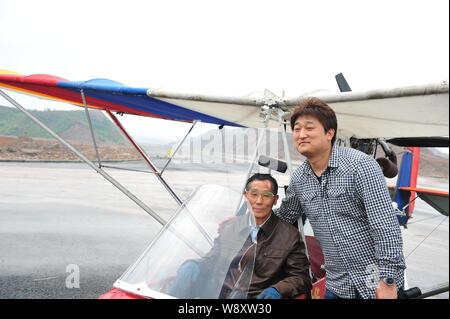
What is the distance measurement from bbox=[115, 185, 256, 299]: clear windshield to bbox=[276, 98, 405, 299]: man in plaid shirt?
444 mm

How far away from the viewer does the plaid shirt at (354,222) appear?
65.7 inches

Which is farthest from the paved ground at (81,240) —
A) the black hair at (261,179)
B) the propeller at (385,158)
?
the propeller at (385,158)

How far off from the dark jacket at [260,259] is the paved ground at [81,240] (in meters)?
0.43

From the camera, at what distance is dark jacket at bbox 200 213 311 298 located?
175cm

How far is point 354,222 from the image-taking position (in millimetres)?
1820

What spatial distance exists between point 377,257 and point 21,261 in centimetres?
511

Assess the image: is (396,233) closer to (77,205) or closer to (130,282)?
(130,282)

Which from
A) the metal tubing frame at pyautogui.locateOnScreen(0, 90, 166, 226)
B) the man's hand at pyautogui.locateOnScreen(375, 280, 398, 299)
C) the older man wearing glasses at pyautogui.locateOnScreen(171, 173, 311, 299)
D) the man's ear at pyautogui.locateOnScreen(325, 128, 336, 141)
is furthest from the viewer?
the metal tubing frame at pyautogui.locateOnScreen(0, 90, 166, 226)

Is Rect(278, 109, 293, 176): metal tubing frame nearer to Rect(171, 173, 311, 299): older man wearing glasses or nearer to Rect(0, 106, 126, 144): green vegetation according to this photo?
Rect(171, 173, 311, 299): older man wearing glasses

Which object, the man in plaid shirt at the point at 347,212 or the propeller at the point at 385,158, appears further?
the propeller at the point at 385,158

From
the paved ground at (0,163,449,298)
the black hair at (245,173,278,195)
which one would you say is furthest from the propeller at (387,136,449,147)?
the black hair at (245,173,278,195)

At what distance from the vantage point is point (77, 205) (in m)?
10.4

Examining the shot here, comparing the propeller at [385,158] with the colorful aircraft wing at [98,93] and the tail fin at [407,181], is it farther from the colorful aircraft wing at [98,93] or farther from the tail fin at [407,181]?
the tail fin at [407,181]
